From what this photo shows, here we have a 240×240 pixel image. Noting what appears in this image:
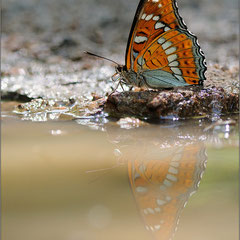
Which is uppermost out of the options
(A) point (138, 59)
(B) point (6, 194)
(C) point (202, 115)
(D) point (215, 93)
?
(A) point (138, 59)

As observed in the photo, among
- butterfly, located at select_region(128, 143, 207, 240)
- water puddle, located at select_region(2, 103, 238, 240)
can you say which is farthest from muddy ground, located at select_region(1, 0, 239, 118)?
butterfly, located at select_region(128, 143, 207, 240)

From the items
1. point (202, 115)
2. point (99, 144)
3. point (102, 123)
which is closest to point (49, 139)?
point (99, 144)

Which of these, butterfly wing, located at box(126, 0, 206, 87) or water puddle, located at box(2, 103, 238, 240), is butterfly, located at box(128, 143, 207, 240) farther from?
butterfly wing, located at box(126, 0, 206, 87)

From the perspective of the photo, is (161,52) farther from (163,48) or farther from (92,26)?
Answer: (92,26)

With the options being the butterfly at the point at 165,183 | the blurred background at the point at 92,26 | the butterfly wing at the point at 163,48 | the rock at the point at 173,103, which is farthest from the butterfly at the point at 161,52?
the blurred background at the point at 92,26

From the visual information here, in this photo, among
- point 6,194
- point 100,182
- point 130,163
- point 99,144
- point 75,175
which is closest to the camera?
point 6,194

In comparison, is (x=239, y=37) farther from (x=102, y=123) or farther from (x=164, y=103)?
(x=102, y=123)
